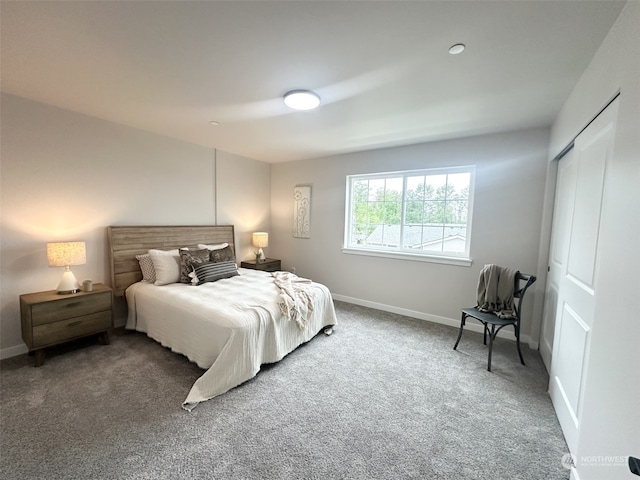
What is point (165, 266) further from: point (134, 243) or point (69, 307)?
point (69, 307)

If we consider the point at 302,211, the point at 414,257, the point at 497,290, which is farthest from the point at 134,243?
the point at 497,290

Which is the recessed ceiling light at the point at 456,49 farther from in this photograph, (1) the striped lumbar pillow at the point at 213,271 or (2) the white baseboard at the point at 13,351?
(2) the white baseboard at the point at 13,351

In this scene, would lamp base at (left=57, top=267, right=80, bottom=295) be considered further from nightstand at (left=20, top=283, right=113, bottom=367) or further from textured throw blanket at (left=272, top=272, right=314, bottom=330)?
textured throw blanket at (left=272, top=272, right=314, bottom=330)

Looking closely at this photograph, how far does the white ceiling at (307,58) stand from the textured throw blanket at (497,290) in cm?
159

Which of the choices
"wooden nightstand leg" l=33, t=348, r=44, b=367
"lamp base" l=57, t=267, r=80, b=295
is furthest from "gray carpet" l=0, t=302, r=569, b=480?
"lamp base" l=57, t=267, r=80, b=295

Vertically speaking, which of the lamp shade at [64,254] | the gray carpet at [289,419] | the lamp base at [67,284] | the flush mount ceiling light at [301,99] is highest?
the flush mount ceiling light at [301,99]

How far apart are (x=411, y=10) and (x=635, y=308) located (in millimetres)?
1641

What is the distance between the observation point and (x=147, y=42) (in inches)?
62.5

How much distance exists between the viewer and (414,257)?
3.64 metres

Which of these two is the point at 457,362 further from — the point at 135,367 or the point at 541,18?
the point at 135,367

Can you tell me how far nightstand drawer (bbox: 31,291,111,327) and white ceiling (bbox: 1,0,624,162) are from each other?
1.91 meters

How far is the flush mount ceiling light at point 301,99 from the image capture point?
2.12 m

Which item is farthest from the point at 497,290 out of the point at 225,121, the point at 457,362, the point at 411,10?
the point at 225,121

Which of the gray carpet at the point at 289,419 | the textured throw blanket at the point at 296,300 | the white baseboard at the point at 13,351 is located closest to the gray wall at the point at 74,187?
the white baseboard at the point at 13,351
